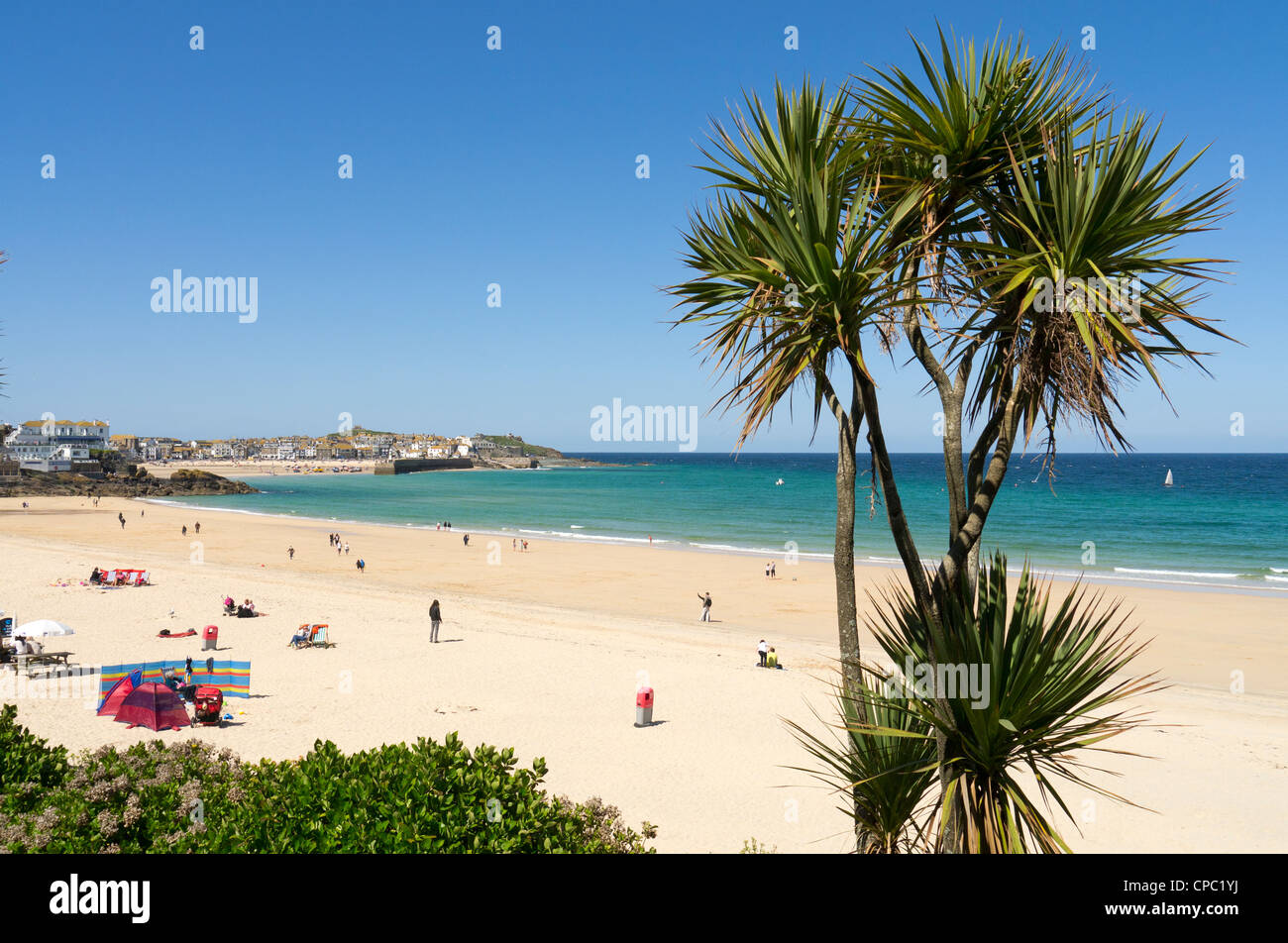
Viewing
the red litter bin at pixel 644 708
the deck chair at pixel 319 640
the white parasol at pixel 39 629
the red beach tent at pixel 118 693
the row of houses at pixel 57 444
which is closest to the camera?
the red beach tent at pixel 118 693

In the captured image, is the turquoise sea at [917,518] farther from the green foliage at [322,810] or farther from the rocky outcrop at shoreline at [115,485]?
the green foliage at [322,810]

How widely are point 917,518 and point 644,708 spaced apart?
5924cm

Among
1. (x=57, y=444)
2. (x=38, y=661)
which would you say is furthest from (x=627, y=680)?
(x=57, y=444)

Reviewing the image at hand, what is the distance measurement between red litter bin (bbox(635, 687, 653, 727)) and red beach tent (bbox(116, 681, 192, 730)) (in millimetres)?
8703

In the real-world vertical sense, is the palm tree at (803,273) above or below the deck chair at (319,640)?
above

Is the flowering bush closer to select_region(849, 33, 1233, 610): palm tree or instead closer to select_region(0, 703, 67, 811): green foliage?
select_region(0, 703, 67, 811): green foliage

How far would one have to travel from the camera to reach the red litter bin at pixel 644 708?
49.0ft

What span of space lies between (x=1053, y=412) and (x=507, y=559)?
4344 centimetres

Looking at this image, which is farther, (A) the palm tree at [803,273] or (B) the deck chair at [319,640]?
(B) the deck chair at [319,640]

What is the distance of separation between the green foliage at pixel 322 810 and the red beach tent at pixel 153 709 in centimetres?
1057

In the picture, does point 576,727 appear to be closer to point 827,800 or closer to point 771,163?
point 827,800

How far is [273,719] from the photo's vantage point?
15.1m

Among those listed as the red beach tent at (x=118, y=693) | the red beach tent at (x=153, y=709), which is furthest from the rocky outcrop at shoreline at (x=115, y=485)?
the red beach tent at (x=153, y=709)

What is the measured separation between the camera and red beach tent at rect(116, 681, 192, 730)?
46.8ft
